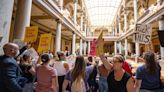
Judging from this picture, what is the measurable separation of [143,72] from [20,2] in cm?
733

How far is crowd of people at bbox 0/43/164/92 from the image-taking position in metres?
3.02

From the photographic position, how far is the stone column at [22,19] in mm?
8789

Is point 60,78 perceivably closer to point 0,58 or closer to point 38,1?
point 0,58

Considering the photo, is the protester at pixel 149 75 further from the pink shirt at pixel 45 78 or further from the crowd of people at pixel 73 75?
the pink shirt at pixel 45 78

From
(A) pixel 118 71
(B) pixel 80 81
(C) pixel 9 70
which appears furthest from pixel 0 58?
(A) pixel 118 71

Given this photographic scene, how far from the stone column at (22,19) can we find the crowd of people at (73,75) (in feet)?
13.0

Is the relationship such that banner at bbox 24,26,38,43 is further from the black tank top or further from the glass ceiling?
the glass ceiling

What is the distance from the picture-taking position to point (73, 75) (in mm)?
3658

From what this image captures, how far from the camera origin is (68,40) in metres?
39.0

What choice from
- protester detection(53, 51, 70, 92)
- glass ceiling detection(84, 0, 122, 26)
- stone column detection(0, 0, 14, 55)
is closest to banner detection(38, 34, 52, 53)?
protester detection(53, 51, 70, 92)

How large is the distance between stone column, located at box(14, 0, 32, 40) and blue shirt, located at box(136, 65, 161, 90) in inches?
252

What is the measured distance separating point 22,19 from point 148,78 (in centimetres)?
681

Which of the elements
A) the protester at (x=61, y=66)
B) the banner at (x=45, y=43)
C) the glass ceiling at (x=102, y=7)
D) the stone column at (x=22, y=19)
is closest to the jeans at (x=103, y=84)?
the protester at (x=61, y=66)

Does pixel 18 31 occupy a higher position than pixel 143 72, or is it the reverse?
pixel 18 31
